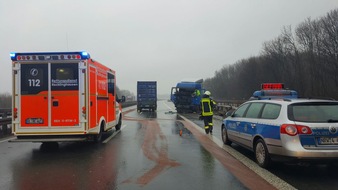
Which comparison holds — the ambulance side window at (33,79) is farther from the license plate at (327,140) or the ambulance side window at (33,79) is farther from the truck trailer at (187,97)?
the truck trailer at (187,97)

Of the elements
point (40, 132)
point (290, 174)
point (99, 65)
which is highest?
point (99, 65)

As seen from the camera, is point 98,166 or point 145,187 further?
point 98,166

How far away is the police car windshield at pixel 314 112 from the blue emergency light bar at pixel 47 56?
19.0 ft

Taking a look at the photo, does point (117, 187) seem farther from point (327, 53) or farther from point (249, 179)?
point (327, 53)

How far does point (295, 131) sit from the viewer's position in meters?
Answer: 6.43

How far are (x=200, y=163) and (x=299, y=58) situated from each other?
63995mm

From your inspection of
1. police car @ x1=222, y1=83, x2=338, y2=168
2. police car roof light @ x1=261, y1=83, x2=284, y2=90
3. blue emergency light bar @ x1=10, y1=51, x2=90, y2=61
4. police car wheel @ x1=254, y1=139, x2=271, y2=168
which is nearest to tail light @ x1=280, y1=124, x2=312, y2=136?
police car @ x1=222, y1=83, x2=338, y2=168

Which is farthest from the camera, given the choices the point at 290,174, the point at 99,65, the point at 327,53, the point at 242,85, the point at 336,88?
the point at 242,85

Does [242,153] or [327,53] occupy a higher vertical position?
[327,53]

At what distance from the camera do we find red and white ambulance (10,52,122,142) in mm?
9477

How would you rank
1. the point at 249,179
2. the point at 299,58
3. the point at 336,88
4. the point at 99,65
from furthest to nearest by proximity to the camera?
the point at 299,58 < the point at 336,88 < the point at 99,65 < the point at 249,179

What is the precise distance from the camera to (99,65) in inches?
434

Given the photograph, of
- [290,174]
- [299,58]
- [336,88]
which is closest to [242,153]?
[290,174]

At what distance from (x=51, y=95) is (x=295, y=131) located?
666 cm
